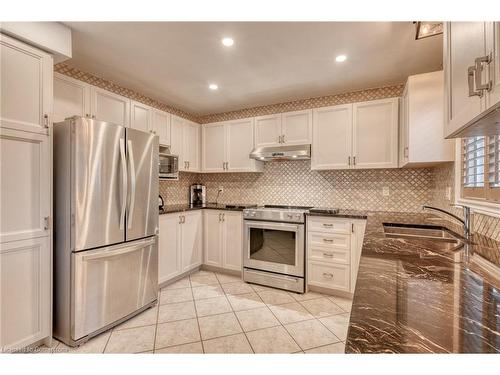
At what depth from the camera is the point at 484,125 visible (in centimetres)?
94

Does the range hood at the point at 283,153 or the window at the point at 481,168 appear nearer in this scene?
the window at the point at 481,168

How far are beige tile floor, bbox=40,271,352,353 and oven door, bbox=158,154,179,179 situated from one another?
141 centimetres

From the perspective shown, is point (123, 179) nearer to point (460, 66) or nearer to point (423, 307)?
point (423, 307)

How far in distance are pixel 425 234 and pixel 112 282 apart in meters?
2.63

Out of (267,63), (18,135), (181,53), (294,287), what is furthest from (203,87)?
(294,287)

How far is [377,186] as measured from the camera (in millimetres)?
3035

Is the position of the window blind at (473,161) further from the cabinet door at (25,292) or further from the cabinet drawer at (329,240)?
the cabinet door at (25,292)

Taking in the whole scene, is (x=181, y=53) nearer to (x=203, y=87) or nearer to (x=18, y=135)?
(x=203, y=87)

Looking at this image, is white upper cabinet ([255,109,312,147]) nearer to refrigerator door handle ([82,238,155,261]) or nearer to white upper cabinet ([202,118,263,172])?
white upper cabinet ([202,118,263,172])

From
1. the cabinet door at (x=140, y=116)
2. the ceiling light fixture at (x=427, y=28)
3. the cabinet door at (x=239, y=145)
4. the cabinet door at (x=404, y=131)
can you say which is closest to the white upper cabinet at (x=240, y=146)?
the cabinet door at (x=239, y=145)

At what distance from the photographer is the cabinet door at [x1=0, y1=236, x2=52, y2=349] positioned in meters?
1.58

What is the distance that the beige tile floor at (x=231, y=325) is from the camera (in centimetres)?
187

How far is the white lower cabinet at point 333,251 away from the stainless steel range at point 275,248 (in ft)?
0.38

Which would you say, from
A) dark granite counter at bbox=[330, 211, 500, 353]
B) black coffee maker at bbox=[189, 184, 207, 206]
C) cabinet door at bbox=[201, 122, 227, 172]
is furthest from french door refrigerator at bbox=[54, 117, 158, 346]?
dark granite counter at bbox=[330, 211, 500, 353]
